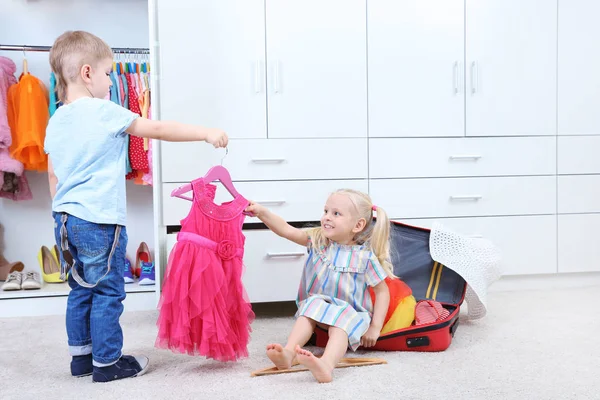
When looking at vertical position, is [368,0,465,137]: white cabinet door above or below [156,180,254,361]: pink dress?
above

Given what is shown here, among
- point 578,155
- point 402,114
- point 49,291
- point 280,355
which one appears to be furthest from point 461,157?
point 49,291

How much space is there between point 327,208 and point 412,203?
0.77 metres

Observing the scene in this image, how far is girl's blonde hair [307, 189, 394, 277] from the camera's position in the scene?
2.00 m

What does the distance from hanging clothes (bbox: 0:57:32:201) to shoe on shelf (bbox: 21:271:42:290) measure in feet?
1.32

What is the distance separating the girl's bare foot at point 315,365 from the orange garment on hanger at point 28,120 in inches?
70.8

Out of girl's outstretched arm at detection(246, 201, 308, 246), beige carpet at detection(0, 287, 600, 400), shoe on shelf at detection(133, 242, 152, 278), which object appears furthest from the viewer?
shoe on shelf at detection(133, 242, 152, 278)

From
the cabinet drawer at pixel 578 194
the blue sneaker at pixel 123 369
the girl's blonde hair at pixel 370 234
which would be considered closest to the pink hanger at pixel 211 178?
the girl's blonde hair at pixel 370 234

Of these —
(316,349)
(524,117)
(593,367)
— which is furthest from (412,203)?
(593,367)

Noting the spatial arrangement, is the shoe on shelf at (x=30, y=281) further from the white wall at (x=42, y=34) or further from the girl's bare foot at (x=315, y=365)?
the girl's bare foot at (x=315, y=365)

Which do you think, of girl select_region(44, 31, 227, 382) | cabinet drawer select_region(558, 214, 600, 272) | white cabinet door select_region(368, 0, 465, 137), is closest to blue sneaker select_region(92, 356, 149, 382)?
girl select_region(44, 31, 227, 382)

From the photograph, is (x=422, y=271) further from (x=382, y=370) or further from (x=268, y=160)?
(x=268, y=160)

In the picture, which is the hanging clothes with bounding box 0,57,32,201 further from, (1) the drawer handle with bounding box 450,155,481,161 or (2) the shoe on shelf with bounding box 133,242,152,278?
(1) the drawer handle with bounding box 450,155,481,161

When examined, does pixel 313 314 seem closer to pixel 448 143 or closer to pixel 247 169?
pixel 247 169

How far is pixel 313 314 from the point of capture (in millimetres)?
1874
